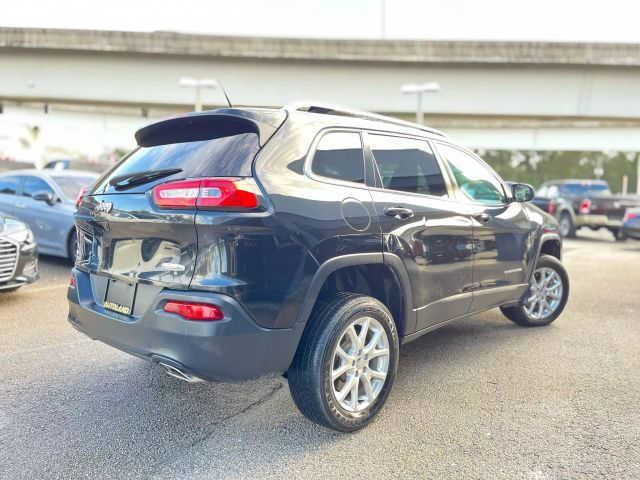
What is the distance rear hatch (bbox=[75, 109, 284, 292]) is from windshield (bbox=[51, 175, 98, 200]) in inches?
222

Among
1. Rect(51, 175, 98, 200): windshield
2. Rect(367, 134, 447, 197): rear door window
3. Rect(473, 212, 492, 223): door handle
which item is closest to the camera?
Rect(367, 134, 447, 197): rear door window

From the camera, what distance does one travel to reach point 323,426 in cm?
295

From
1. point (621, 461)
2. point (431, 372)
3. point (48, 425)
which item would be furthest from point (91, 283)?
point (621, 461)

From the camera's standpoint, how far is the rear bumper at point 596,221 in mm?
14802

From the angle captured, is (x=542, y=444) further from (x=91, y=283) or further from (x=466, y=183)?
(x=91, y=283)

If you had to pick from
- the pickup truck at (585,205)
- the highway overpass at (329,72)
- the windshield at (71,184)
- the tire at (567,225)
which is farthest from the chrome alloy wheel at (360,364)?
the highway overpass at (329,72)

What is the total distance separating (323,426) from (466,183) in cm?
223

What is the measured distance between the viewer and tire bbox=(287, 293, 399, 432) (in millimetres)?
2811

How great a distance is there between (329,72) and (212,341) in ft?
84.4

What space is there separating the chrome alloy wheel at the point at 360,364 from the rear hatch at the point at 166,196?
99 centimetres

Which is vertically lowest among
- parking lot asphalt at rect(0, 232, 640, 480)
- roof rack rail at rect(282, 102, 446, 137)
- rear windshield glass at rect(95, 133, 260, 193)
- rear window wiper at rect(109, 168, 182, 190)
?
parking lot asphalt at rect(0, 232, 640, 480)

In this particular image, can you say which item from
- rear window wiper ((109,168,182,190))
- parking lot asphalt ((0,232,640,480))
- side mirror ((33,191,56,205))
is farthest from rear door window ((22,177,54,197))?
rear window wiper ((109,168,182,190))

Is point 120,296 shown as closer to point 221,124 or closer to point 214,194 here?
point 214,194

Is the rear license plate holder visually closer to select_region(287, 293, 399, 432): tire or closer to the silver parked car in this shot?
select_region(287, 293, 399, 432): tire
